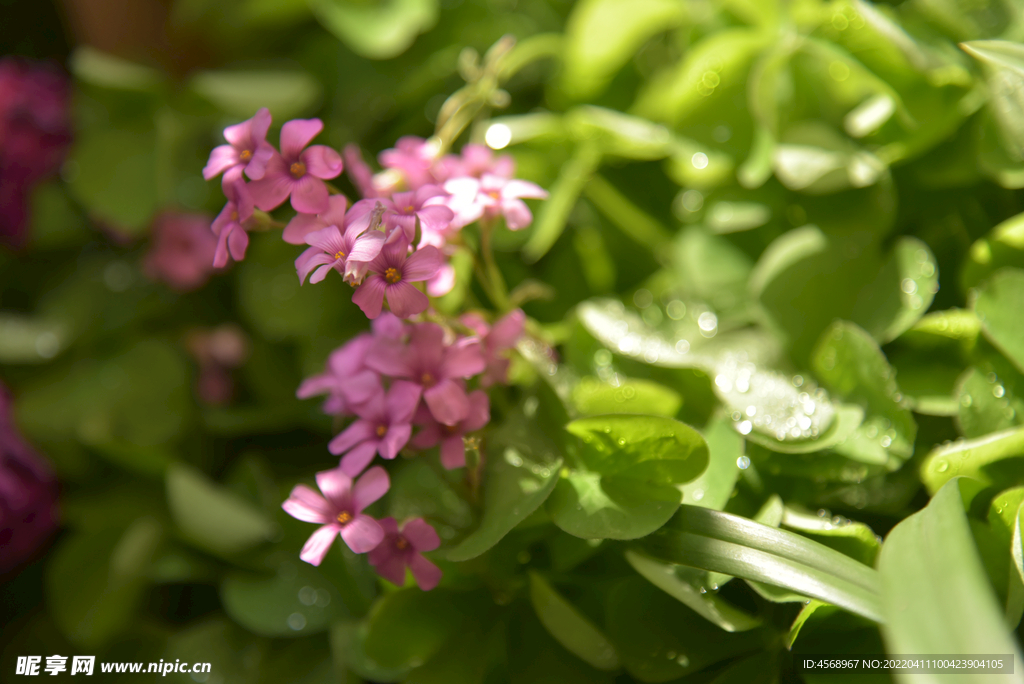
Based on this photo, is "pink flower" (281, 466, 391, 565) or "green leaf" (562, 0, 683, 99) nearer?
"pink flower" (281, 466, 391, 565)

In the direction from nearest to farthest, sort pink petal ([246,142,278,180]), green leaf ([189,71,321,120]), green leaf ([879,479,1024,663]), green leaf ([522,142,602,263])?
green leaf ([879,479,1024,663]) → pink petal ([246,142,278,180]) → green leaf ([522,142,602,263]) → green leaf ([189,71,321,120])

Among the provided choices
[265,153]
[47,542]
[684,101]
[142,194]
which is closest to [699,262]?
[684,101]

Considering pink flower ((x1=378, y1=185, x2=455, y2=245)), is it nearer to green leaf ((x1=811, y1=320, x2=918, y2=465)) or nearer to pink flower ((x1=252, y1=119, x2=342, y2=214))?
pink flower ((x1=252, y1=119, x2=342, y2=214))

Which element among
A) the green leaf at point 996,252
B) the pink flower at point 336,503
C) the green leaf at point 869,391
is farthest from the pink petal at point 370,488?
the green leaf at point 996,252

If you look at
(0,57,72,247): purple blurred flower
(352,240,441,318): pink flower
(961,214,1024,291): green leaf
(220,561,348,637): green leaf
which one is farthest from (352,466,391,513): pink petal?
(0,57,72,247): purple blurred flower

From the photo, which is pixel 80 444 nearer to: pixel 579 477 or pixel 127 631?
pixel 127 631

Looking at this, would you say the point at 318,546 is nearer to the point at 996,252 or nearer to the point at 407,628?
the point at 407,628

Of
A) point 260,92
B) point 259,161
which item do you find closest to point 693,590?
point 259,161
